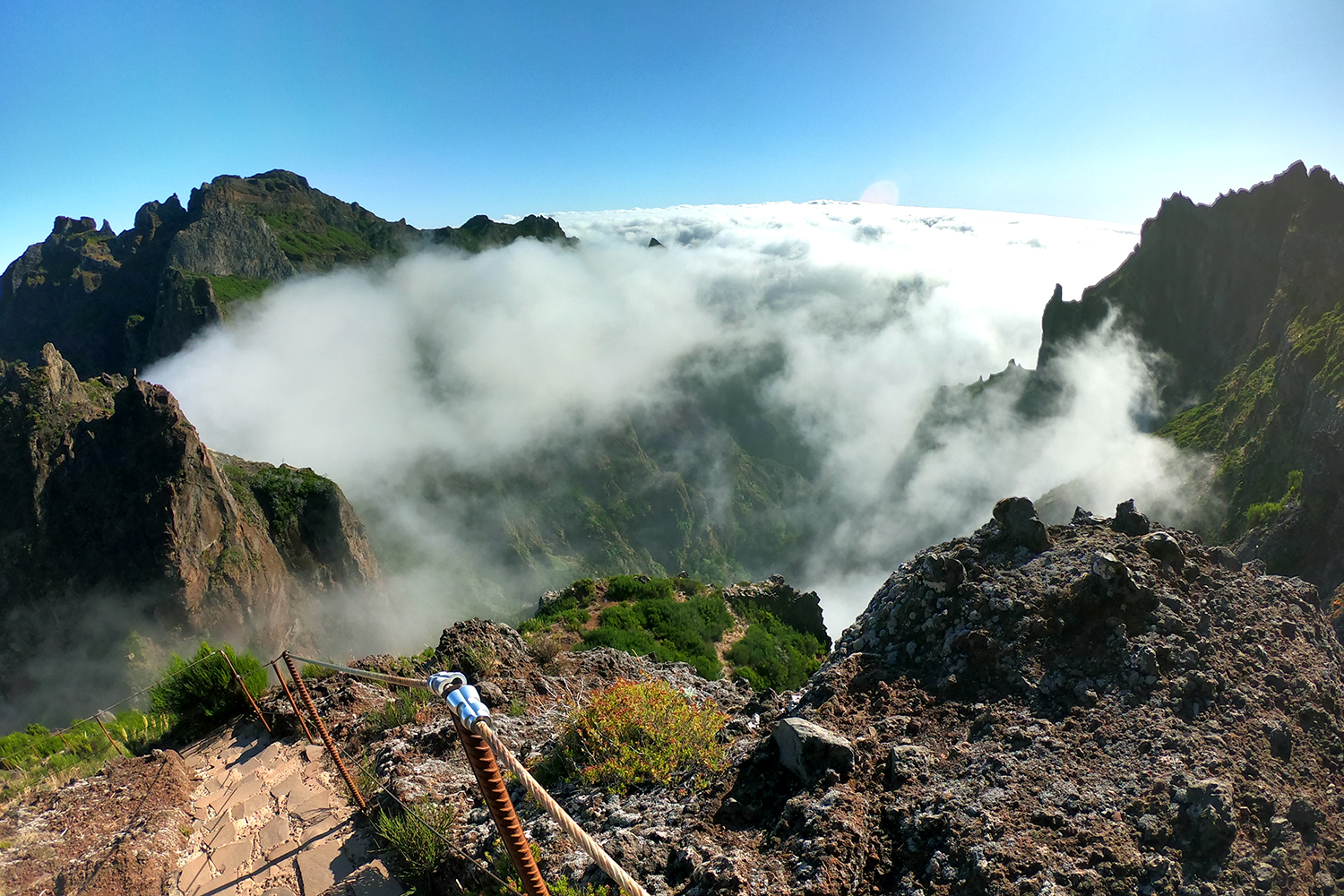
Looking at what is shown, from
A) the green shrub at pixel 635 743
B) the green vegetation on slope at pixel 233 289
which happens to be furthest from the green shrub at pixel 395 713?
the green vegetation on slope at pixel 233 289

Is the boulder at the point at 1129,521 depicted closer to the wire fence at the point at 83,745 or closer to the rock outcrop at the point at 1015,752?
the rock outcrop at the point at 1015,752

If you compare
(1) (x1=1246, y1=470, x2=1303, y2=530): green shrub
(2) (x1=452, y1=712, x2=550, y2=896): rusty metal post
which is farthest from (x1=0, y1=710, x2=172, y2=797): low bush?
(1) (x1=1246, y1=470, x2=1303, y2=530): green shrub

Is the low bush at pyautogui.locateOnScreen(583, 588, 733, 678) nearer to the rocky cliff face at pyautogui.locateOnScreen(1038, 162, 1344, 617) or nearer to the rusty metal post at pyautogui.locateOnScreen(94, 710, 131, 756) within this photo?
the rusty metal post at pyautogui.locateOnScreen(94, 710, 131, 756)

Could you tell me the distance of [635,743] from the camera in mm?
6145

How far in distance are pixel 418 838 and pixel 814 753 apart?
359 centimetres

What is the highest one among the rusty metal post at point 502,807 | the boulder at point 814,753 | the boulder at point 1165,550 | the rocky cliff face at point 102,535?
the boulder at point 1165,550

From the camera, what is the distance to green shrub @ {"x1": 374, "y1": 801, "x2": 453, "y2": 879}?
530 cm

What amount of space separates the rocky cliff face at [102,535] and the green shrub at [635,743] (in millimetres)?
45269

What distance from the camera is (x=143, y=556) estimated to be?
128 feet

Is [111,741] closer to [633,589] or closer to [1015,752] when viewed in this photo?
[1015,752]

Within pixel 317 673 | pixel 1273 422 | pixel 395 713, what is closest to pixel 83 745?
pixel 317 673

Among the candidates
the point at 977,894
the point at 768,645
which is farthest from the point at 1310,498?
the point at 977,894

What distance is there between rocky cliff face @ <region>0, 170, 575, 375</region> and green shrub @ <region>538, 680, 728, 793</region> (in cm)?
12407

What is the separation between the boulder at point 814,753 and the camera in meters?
5.30
